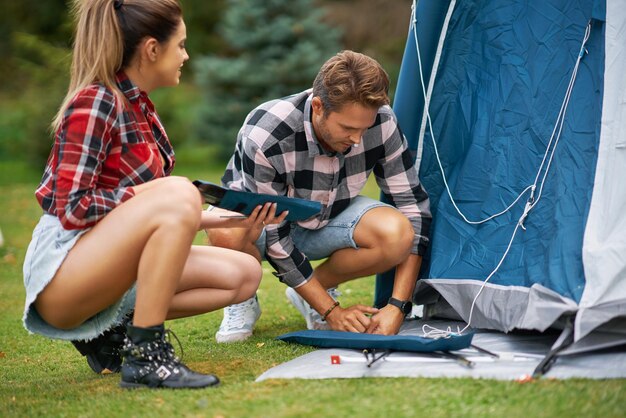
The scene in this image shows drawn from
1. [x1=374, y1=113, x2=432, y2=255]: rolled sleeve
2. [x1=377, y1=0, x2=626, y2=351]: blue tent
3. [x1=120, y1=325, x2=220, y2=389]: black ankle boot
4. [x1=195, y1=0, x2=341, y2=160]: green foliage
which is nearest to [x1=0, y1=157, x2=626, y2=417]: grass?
[x1=120, y1=325, x2=220, y2=389]: black ankle boot

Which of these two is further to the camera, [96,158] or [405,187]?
[405,187]

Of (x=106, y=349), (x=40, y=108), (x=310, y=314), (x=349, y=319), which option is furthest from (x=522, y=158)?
(x=40, y=108)

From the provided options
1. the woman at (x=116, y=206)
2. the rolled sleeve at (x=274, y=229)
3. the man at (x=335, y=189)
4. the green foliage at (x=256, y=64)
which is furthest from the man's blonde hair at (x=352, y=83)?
the green foliage at (x=256, y=64)

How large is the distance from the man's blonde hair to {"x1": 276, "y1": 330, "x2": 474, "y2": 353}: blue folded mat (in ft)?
2.43

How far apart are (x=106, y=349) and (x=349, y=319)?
0.82 m

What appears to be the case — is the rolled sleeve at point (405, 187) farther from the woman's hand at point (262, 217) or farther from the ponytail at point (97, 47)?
A: the ponytail at point (97, 47)

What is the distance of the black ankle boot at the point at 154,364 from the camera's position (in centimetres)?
235

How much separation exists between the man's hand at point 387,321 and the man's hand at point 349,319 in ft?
0.07

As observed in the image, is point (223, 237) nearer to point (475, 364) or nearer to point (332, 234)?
point (332, 234)

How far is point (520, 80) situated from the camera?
3127 millimetres

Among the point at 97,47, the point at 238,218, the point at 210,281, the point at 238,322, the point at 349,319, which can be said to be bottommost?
the point at 238,322

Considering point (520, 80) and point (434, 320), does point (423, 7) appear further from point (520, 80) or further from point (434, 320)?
point (434, 320)

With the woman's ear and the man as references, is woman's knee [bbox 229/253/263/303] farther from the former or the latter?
the woman's ear

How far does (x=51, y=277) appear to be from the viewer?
238 centimetres
